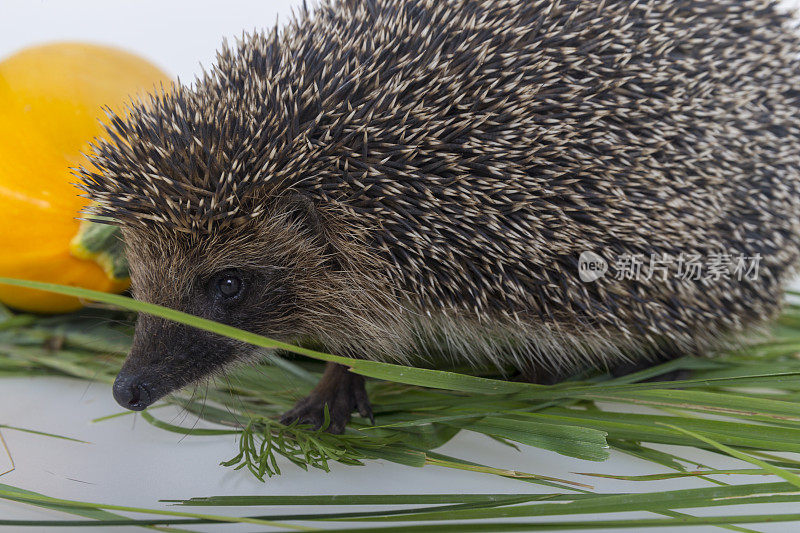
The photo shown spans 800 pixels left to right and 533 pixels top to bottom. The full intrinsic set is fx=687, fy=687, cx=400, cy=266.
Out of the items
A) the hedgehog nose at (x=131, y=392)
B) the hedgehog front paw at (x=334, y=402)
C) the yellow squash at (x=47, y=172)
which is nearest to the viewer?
the hedgehog nose at (x=131, y=392)

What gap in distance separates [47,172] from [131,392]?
1.24m

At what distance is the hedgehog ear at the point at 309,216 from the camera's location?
215 centimetres

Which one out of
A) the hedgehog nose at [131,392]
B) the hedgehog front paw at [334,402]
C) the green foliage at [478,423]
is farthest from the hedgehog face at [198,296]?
the hedgehog front paw at [334,402]

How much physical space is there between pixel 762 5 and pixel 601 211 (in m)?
1.15

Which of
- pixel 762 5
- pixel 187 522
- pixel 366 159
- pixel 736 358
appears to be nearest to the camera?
pixel 187 522

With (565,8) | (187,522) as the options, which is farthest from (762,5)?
(187,522)

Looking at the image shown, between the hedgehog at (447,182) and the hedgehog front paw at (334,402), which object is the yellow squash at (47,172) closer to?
the hedgehog at (447,182)

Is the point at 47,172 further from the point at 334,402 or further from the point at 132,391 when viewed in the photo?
the point at 334,402

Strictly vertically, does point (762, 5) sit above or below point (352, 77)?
above

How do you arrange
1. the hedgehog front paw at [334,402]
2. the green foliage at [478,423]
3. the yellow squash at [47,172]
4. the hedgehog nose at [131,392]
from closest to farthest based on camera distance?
the green foliage at [478,423] < the hedgehog nose at [131,392] < the hedgehog front paw at [334,402] < the yellow squash at [47,172]

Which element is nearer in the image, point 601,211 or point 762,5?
point 601,211

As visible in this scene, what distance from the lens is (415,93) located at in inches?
85.7

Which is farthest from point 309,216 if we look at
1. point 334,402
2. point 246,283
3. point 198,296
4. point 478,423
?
point 478,423

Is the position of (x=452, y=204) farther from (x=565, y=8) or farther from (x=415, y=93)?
(x=565, y=8)
